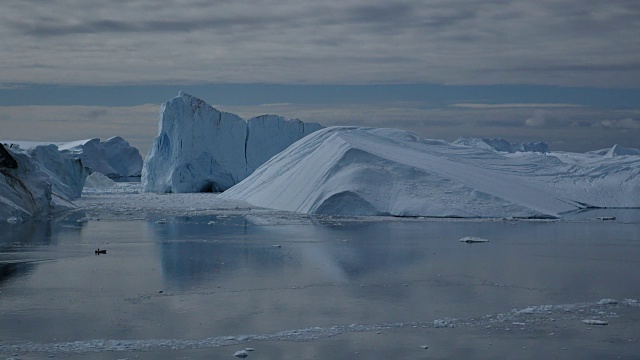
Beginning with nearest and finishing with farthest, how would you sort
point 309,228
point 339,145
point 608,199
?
point 309,228 < point 339,145 < point 608,199

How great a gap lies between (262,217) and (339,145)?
3644 mm

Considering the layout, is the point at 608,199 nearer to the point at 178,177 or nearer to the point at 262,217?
the point at 262,217

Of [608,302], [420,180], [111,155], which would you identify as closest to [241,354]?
[608,302]

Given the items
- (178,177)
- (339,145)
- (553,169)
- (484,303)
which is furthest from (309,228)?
(178,177)

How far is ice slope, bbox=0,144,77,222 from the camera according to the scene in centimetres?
1561

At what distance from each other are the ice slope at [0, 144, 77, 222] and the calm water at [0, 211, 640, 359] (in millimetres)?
2257

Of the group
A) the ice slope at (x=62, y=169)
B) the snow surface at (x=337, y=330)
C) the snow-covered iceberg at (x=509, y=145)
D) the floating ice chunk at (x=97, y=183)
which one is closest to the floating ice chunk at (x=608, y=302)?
the snow surface at (x=337, y=330)

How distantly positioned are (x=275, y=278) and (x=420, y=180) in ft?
32.8

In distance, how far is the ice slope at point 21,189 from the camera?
1561 centimetres

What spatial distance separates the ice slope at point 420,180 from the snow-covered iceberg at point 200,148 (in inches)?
238

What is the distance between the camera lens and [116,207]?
Result: 20.6 metres

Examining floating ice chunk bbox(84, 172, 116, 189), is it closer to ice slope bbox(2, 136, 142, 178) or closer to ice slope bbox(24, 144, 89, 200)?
ice slope bbox(2, 136, 142, 178)

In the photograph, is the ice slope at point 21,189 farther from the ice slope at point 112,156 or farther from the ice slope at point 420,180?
the ice slope at point 112,156

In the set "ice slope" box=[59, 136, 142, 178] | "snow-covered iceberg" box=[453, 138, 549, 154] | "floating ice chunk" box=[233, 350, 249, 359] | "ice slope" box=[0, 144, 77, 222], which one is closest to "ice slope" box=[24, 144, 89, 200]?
"ice slope" box=[0, 144, 77, 222]
